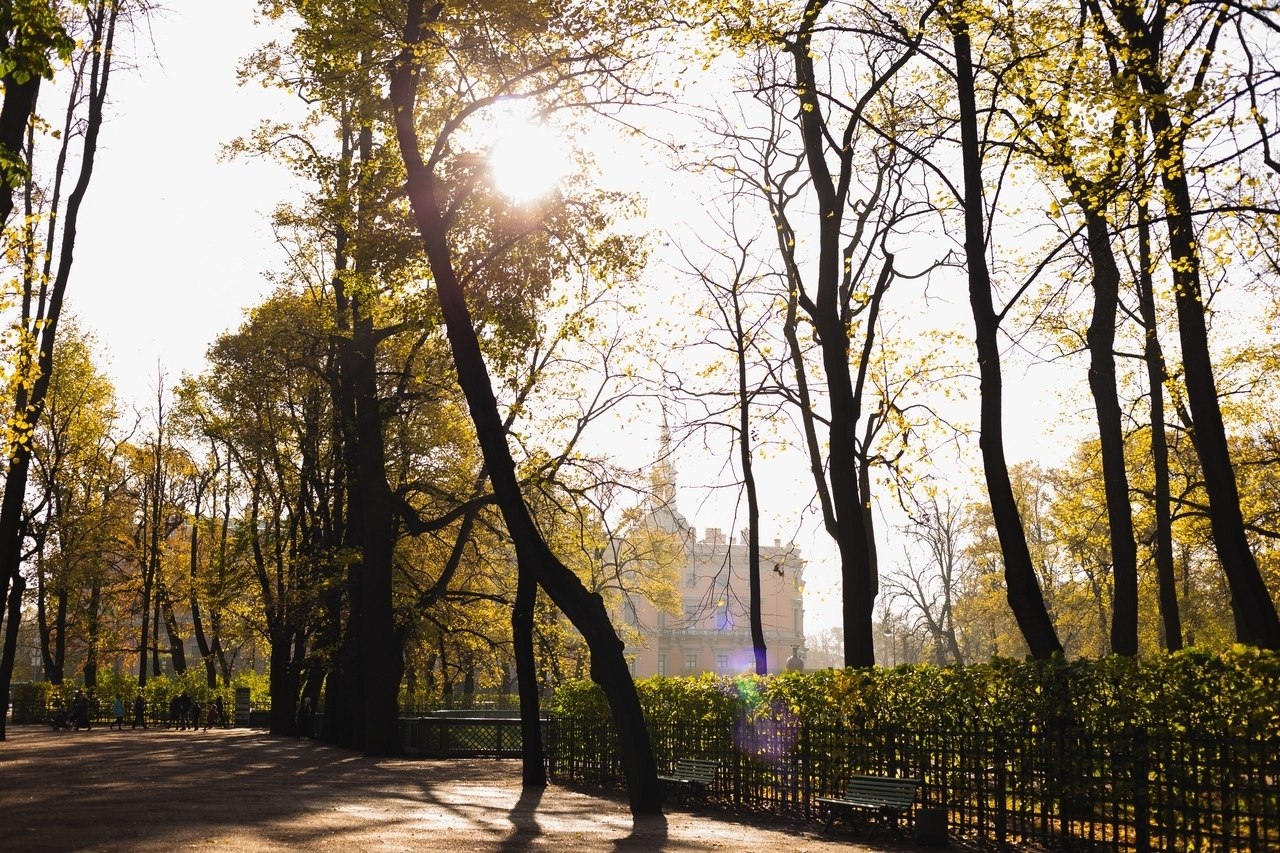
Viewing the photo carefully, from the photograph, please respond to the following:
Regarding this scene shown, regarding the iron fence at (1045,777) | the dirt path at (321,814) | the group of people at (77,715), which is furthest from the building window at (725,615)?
the group of people at (77,715)

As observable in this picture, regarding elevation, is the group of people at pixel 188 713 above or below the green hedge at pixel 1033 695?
below

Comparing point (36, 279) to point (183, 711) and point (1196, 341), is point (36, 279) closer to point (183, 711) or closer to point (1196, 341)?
point (1196, 341)

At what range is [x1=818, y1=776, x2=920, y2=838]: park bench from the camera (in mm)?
12977

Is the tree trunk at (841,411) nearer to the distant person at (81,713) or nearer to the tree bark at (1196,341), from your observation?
the tree bark at (1196,341)

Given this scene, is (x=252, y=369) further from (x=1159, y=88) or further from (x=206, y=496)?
(x=1159, y=88)

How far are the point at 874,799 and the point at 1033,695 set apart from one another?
227 centimetres

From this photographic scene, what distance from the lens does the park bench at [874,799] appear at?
1298cm

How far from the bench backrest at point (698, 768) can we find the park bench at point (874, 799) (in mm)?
3184

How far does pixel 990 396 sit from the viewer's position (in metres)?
14.5

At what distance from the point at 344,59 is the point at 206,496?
3498 centimetres

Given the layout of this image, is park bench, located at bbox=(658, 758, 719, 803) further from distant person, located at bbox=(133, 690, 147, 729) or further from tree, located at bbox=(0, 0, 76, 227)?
distant person, located at bbox=(133, 690, 147, 729)

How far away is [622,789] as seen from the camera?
19797mm

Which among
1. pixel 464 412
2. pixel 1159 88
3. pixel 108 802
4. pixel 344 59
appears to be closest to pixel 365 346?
pixel 464 412

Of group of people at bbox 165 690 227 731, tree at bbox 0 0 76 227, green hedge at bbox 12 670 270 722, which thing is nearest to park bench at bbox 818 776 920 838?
tree at bbox 0 0 76 227
